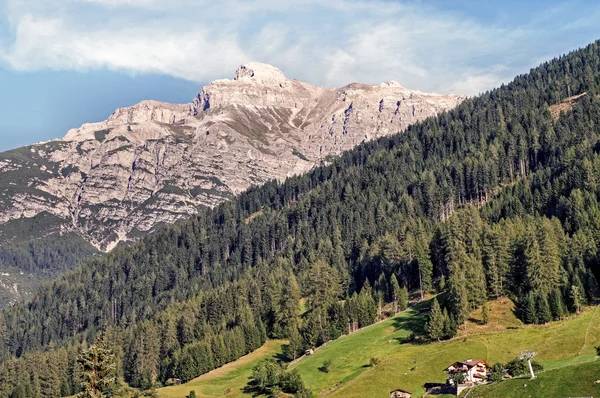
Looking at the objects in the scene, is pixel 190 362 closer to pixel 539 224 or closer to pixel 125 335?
pixel 125 335

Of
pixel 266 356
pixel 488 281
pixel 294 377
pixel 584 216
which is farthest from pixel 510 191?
pixel 294 377

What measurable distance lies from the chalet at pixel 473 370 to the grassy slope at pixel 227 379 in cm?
4387

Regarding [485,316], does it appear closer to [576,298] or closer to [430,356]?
[430,356]

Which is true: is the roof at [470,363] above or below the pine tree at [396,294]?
below

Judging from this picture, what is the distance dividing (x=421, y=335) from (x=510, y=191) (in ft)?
305

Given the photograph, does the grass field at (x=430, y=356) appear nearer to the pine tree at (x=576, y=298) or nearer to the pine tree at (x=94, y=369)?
the pine tree at (x=576, y=298)

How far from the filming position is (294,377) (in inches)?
3954

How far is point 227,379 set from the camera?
125 meters

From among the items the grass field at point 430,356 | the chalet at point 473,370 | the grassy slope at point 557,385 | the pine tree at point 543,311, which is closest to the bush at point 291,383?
the grass field at point 430,356

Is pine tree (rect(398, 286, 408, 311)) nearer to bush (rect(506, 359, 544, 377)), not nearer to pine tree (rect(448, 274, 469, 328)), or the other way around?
pine tree (rect(448, 274, 469, 328))

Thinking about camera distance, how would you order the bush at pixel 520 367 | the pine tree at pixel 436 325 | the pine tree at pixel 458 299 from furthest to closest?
the pine tree at pixel 458 299, the pine tree at pixel 436 325, the bush at pixel 520 367

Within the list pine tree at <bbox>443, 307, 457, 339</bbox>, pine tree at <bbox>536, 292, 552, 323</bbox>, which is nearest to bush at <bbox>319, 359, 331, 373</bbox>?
pine tree at <bbox>443, 307, 457, 339</bbox>

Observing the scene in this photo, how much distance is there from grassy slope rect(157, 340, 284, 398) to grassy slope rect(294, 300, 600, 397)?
15188 mm

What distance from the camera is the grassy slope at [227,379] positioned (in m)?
113
